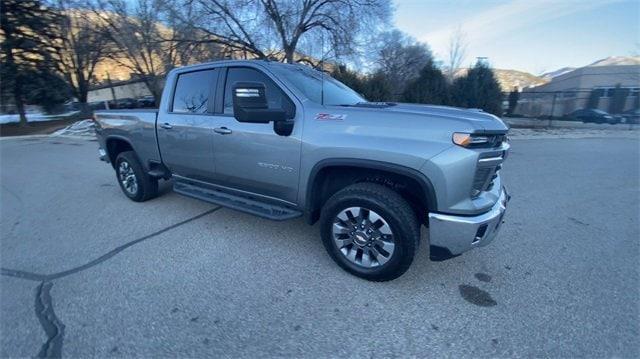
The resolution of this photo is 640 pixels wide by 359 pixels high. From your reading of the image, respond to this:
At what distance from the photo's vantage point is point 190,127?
3.97 metres

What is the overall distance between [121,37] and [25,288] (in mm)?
27117

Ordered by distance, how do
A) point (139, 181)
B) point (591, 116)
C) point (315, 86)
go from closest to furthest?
point (315, 86) → point (139, 181) → point (591, 116)

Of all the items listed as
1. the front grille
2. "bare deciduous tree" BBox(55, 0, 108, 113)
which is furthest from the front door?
"bare deciduous tree" BBox(55, 0, 108, 113)

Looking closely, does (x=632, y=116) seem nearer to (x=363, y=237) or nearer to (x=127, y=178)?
(x=363, y=237)

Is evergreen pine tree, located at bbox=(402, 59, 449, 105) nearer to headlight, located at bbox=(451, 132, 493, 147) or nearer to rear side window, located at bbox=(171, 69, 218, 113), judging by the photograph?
rear side window, located at bbox=(171, 69, 218, 113)

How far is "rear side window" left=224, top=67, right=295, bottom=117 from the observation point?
3.22 m

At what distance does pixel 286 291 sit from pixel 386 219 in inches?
42.8

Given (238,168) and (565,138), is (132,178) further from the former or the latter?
(565,138)

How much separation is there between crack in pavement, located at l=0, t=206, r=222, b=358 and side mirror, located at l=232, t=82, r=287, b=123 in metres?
2.14

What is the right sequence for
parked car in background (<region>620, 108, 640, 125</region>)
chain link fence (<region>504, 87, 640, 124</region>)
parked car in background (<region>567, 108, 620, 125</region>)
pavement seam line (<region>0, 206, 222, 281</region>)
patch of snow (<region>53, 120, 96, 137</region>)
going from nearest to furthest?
pavement seam line (<region>0, 206, 222, 281</region>) → patch of snow (<region>53, 120, 96, 137</region>) → parked car in background (<region>620, 108, 640, 125</region>) → chain link fence (<region>504, 87, 640, 124</region>) → parked car in background (<region>567, 108, 620, 125</region>)

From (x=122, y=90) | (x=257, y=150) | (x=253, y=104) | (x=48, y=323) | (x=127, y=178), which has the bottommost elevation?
(x=48, y=323)

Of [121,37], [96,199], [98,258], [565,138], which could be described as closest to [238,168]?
[98,258]

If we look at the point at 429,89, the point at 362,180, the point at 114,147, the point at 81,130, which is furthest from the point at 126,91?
the point at 362,180

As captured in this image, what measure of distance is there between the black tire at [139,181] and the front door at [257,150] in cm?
186
